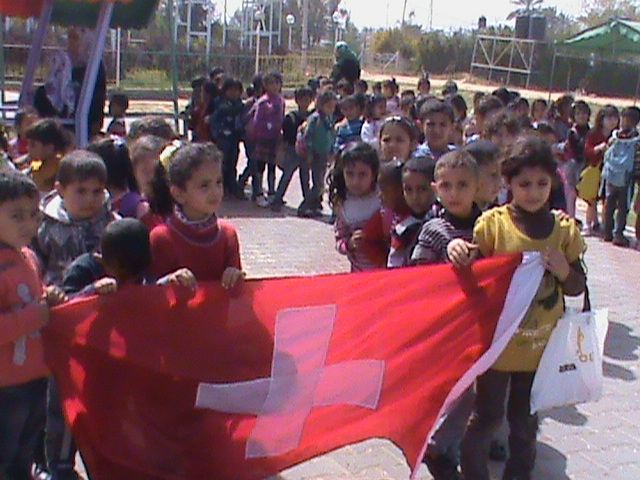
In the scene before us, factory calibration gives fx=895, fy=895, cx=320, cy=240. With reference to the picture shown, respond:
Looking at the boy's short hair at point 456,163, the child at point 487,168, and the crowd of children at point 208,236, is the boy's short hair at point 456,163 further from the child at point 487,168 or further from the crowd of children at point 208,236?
the child at point 487,168

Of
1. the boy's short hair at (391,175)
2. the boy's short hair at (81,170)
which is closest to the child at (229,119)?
the boy's short hair at (391,175)

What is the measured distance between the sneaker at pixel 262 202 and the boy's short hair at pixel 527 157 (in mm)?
8253

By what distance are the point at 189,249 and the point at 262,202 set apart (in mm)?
8441

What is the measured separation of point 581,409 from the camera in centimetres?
538

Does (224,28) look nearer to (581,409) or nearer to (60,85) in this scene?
(60,85)

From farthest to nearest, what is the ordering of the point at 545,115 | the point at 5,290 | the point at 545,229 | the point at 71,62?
the point at 545,115
the point at 71,62
the point at 545,229
the point at 5,290

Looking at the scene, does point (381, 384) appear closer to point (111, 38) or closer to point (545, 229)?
point (545, 229)

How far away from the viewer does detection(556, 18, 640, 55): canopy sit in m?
29.0

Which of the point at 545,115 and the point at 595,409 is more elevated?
the point at 545,115

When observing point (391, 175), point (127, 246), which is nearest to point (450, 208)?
point (391, 175)

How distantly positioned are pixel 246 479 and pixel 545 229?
1.60 meters

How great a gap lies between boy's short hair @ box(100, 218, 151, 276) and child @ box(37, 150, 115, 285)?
0.39 metres

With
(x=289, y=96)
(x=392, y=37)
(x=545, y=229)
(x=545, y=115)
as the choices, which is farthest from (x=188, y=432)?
(x=392, y=37)

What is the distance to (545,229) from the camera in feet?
12.3
